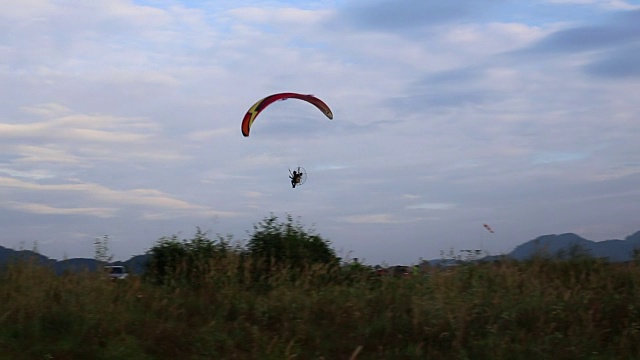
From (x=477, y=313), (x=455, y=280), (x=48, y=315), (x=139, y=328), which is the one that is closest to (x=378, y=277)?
(x=455, y=280)

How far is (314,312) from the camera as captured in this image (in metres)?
11.8

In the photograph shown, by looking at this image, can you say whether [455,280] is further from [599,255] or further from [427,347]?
[599,255]

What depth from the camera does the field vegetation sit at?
10.2m

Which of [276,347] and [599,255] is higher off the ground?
[599,255]

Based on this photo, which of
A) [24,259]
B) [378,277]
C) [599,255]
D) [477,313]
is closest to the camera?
[477,313]

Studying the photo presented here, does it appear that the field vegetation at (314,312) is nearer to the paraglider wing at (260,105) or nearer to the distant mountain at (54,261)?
the distant mountain at (54,261)

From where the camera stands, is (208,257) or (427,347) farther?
(208,257)

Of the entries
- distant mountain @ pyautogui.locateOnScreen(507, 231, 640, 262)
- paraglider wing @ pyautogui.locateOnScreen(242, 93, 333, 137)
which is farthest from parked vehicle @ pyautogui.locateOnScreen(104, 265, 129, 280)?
distant mountain @ pyautogui.locateOnScreen(507, 231, 640, 262)

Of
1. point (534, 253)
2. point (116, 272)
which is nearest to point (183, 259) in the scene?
A: point (116, 272)

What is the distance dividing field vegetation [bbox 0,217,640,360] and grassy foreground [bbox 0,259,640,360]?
2 cm

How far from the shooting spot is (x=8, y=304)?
1070cm

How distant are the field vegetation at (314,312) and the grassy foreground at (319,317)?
0.02 meters

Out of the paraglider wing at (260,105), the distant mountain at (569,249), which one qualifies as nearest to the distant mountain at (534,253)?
the distant mountain at (569,249)

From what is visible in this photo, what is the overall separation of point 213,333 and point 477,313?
3883 mm
